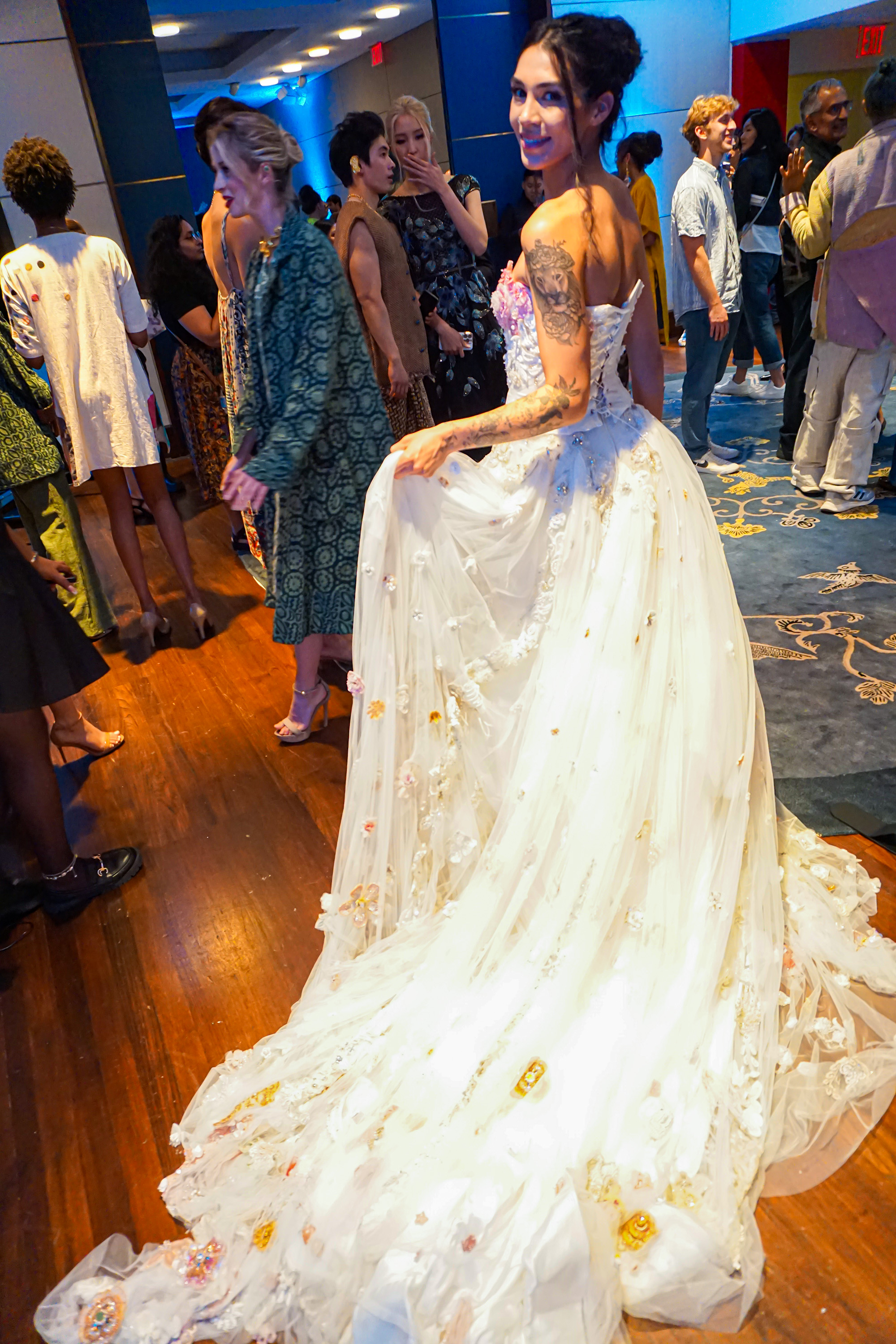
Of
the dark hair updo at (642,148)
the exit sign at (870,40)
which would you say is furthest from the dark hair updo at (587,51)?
the exit sign at (870,40)

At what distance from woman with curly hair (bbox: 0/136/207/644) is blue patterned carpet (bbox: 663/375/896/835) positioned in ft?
7.45

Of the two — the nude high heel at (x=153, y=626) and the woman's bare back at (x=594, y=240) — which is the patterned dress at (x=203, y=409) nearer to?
the nude high heel at (x=153, y=626)

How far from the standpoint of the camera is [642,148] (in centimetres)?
548

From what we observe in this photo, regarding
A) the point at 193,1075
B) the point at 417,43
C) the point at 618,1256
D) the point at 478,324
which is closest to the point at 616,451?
the point at 618,1256

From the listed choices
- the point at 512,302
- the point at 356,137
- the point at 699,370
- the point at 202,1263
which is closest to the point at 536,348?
the point at 512,302

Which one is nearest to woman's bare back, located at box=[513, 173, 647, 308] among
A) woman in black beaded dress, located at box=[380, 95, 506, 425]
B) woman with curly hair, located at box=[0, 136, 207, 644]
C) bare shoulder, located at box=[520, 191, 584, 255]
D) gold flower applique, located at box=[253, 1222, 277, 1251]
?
bare shoulder, located at box=[520, 191, 584, 255]

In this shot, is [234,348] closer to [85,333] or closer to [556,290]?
[85,333]

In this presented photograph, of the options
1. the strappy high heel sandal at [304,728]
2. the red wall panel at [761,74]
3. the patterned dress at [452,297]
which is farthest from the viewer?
the red wall panel at [761,74]

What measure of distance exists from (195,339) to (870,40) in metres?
6.21

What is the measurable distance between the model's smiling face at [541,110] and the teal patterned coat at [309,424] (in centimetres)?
75

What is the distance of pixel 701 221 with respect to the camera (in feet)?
13.0

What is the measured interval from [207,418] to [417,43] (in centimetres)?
407

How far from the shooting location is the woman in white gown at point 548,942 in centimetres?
126

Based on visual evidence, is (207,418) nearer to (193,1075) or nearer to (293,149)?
(293,149)
